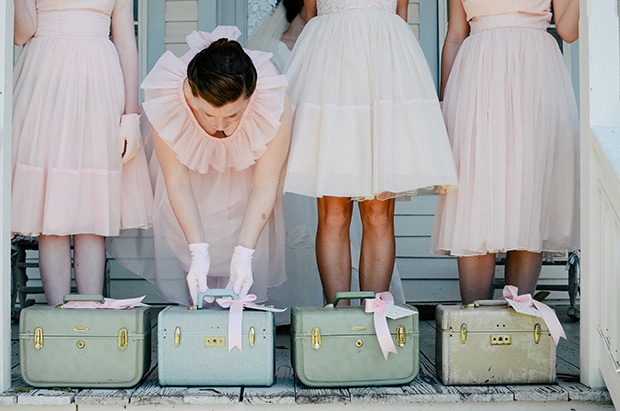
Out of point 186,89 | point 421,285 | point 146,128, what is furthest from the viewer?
point 421,285

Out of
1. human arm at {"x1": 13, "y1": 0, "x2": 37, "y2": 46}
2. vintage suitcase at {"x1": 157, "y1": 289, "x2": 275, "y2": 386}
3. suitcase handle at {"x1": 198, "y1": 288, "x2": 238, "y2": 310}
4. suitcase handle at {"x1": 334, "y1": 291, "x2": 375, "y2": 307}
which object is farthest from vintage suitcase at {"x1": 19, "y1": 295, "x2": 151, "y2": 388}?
human arm at {"x1": 13, "y1": 0, "x2": 37, "y2": 46}

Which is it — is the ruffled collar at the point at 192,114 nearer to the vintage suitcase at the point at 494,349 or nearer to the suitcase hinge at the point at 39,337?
the suitcase hinge at the point at 39,337

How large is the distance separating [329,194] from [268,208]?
0.73 feet

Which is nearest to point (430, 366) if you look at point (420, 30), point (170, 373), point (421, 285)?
point (170, 373)

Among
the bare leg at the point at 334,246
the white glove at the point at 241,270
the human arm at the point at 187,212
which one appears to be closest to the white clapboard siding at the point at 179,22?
the human arm at the point at 187,212

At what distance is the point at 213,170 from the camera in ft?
9.29

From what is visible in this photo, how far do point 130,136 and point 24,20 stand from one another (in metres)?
0.53

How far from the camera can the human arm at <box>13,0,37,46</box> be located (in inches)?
98.8

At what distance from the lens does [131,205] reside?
8.68ft

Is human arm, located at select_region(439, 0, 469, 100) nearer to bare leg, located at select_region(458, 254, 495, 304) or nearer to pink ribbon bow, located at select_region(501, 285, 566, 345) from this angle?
bare leg, located at select_region(458, 254, 495, 304)

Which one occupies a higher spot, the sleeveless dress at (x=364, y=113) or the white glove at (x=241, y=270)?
the sleeveless dress at (x=364, y=113)

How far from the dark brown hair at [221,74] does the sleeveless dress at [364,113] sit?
365 millimetres

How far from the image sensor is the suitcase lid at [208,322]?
209 cm

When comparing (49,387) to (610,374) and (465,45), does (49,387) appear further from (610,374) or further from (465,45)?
(465,45)
